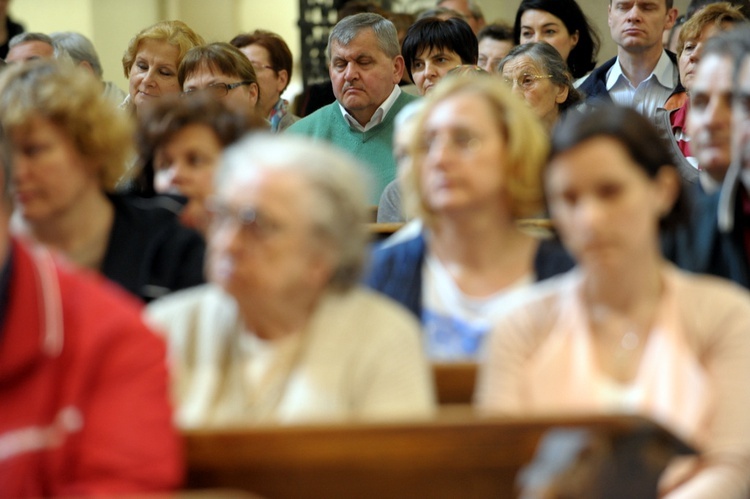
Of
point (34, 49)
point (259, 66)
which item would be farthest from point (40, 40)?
point (259, 66)

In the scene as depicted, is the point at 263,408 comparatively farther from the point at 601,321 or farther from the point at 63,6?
the point at 63,6

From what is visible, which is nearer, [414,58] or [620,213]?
[620,213]

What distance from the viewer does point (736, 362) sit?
75.4 inches

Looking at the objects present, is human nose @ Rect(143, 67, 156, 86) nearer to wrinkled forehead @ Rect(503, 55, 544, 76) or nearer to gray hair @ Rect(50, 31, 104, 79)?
gray hair @ Rect(50, 31, 104, 79)

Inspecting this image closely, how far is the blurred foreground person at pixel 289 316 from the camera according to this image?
1.89 m

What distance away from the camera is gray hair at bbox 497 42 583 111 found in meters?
4.58

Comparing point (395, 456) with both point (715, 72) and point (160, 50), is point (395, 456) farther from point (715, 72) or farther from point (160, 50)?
point (160, 50)

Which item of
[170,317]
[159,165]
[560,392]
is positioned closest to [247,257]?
[170,317]

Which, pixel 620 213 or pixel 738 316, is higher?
pixel 620 213

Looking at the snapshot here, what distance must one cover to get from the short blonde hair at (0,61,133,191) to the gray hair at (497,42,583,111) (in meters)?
2.22

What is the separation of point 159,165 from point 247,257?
1.14 meters

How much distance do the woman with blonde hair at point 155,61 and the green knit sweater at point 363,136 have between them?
61 centimetres

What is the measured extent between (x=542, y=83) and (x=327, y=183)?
2.72m

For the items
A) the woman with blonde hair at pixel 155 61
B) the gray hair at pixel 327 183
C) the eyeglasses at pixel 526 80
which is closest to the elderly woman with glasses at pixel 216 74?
the woman with blonde hair at pixel 155 61
